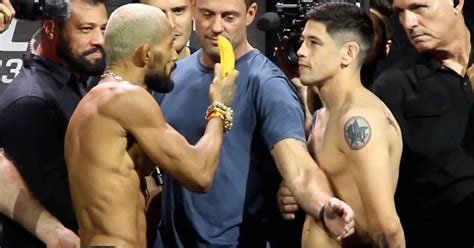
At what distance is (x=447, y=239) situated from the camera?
424 centimetres

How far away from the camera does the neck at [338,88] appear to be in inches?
152

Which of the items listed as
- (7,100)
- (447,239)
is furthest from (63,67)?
(447,239)

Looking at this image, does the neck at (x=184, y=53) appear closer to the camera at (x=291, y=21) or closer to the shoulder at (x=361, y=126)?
the camera at (x=291, y=21)

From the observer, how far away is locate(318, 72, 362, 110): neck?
3867mm

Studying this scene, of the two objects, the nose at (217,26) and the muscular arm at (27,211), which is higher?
the nose at (217,26)

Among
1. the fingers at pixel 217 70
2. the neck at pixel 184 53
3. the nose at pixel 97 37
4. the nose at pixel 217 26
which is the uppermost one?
the nose at pixel 217 26

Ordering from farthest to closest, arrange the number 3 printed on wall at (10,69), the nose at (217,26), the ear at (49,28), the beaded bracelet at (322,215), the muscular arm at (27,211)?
the number 3 printed on wall at (10,69)
the ear at (49,28)
the nose at (217,26)
the muscular arm at (27,211)
the beaded bracelet at (322,215)

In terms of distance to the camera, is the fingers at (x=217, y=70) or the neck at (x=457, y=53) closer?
the fingers at (x=217, y=70)

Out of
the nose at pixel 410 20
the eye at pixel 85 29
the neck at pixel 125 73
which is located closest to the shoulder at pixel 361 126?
the nose at pixel 410 20

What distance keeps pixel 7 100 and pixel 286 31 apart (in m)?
1.15

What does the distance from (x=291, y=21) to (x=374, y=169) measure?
1160 millimetres

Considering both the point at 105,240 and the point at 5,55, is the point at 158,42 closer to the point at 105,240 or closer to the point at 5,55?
the point at 105,240

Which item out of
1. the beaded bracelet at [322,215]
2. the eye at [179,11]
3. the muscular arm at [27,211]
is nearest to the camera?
the beaded bracelet at [322,215]

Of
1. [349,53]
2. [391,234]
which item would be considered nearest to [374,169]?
[391,234]
